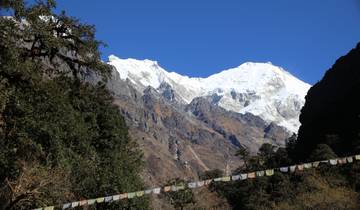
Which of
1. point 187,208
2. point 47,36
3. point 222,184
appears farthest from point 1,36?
point 222,184

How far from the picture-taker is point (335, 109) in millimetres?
113312

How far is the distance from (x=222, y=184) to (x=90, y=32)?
71864 mm

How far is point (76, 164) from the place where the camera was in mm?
32438

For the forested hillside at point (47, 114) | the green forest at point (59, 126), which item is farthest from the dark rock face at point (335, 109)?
the forested hillside at point (47, 114)

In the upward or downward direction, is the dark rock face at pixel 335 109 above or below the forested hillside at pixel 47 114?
above

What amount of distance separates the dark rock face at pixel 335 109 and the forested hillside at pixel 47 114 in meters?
61.6

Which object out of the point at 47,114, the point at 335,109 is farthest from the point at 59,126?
the point at 335,109

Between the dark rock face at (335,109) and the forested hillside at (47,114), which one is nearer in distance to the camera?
the forested hillside at (47,114)

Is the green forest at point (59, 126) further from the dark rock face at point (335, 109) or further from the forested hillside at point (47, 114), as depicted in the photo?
the dark rock face at point (335, 109)

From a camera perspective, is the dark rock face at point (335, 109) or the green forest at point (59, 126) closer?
the green forest at point (59, 126)

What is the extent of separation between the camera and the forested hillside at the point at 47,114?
2516 cm

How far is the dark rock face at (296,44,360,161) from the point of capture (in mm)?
100625

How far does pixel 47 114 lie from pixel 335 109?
9331 cm

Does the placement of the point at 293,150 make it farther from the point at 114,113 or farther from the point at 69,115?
the point at 69,115
